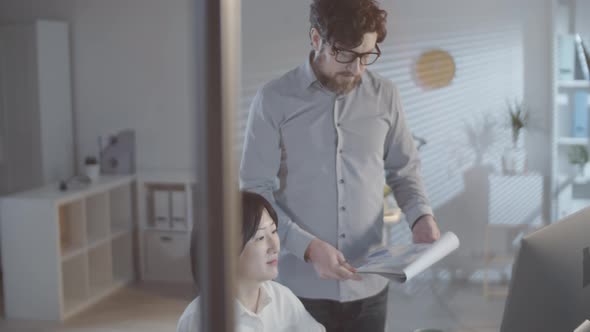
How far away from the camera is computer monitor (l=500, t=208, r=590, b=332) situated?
901 mm

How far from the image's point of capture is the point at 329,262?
4.87ft

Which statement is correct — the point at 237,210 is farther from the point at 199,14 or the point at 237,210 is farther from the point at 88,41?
the point at 88,41

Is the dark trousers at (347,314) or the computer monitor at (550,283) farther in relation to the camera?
the dark trousers at (347,314)

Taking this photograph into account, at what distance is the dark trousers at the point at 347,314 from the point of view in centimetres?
167

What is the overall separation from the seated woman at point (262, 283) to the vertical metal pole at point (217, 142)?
3.97 feet

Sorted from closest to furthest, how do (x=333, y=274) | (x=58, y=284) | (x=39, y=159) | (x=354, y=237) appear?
(x=333, y=274), (x=354, y=237), (x=58, y=284), (x=39, y=159)

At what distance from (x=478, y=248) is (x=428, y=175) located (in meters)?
0.52

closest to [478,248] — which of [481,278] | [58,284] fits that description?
[481,278]

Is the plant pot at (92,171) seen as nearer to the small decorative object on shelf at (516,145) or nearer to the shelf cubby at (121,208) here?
the shelf cubby at (121,208)

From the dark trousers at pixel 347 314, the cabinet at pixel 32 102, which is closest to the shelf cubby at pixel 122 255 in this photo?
the cabinet at pixel 32 102

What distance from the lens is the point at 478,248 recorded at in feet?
13.1

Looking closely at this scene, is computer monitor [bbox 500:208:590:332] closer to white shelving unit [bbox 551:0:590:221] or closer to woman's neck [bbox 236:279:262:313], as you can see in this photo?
woman's neck [bbox 236:279:262:313]

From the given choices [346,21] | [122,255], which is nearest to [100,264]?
[122,255]

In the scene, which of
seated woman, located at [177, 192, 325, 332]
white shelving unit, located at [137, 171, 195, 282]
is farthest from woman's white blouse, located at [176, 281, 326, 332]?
white shelving unit, located at [137, 171, 195, 282]
